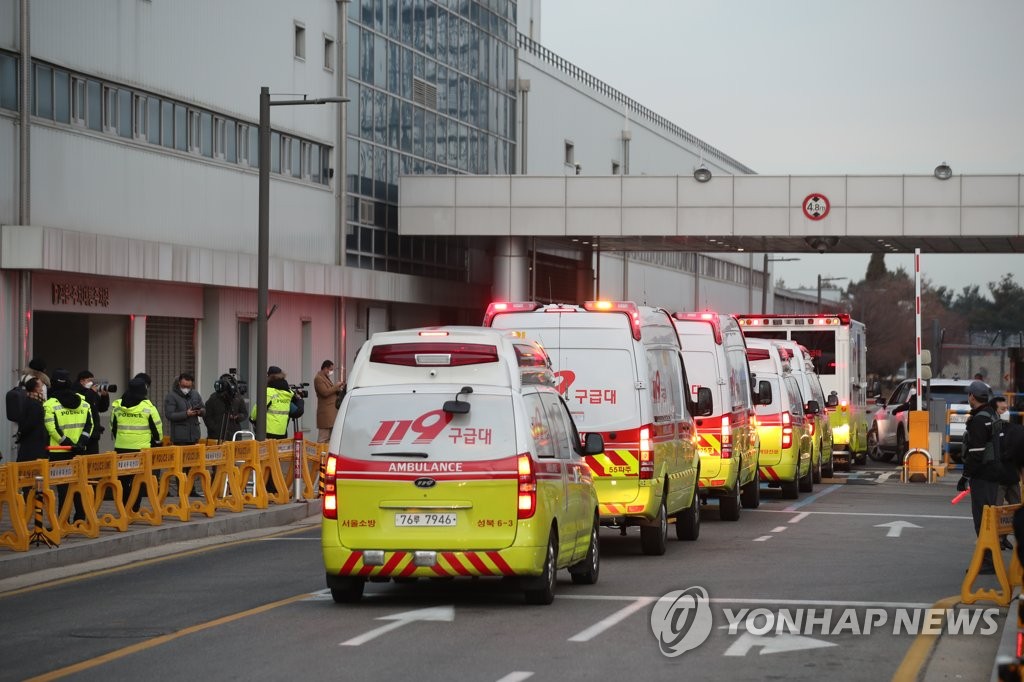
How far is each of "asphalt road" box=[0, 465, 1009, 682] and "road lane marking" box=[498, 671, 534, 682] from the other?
1.3 inches

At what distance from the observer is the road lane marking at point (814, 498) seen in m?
25.2

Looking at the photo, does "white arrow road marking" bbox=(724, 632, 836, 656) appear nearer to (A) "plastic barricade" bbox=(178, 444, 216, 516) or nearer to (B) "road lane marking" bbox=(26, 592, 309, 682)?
(B) "road lane marking" bbox=(26, 592, 309, 682)

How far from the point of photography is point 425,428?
13.0 m

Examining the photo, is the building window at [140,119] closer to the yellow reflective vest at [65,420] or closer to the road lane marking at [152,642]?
the yellow reflective vest at [65,420]

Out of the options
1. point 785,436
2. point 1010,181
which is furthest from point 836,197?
point 785,436

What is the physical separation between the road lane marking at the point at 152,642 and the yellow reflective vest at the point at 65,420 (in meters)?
6.69

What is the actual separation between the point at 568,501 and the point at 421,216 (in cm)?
3301

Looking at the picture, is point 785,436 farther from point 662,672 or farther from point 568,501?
point 662,672

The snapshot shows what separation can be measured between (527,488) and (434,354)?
55.6 inches

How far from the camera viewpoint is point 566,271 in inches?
2251

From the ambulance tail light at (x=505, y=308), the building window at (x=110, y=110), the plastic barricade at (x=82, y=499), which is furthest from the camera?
the building window at (x=110, y=110)

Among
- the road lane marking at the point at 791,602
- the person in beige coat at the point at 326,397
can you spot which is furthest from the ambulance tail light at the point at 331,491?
the person in beige coat at the point at 326,397

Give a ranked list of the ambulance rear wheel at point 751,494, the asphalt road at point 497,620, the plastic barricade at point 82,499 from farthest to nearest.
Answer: the ambulance rear wheel at point 751,494, the plastic barricade at point 82,499, the asphalt road at point 497,620

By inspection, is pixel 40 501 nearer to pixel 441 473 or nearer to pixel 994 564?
pixel 441 473
